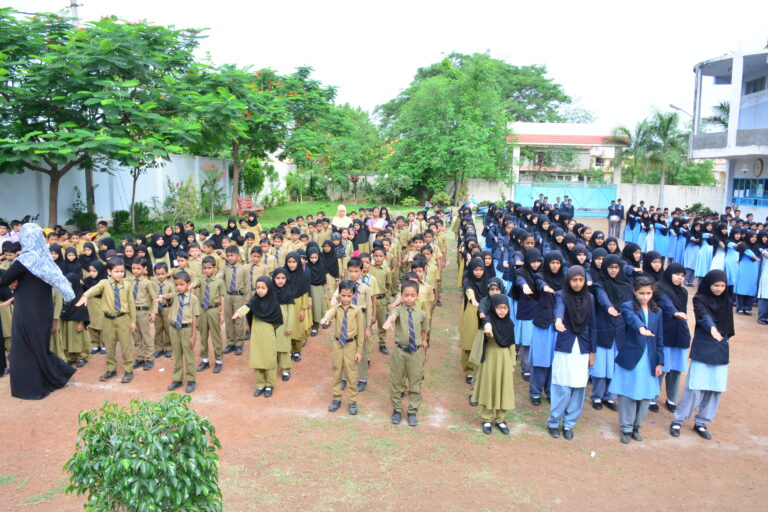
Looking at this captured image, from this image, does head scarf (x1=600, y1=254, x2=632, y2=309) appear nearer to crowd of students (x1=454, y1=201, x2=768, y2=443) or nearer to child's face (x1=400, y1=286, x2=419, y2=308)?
crowd of students (x1=454, y1=201, x2=768, y2=443)

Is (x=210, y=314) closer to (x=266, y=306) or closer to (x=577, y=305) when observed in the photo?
(x=266, y=306)

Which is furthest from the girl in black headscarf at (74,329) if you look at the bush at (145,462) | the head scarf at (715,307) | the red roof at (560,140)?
the red roof at (560,140)

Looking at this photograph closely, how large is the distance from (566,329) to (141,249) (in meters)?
5.90

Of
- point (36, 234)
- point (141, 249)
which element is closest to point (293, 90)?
point (141, 249)

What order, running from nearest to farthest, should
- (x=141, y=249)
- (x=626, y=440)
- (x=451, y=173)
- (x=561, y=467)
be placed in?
(x=561, y=467), (x=626, y=440), (x=141, y=249), (x=451, y=173)

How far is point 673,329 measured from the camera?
554 cm

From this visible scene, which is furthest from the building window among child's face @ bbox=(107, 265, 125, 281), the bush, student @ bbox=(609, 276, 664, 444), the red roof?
the bush

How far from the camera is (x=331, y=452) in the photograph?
4832 mm

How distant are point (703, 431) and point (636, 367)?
3.20 ft

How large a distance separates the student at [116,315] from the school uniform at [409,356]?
3202 millimetres

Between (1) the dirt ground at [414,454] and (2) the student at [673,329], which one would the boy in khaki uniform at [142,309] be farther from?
(2) the student at [673,329]

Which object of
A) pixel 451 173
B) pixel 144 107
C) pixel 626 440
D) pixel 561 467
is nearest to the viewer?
pixel 561 467

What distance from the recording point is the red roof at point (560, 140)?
27.5 meters

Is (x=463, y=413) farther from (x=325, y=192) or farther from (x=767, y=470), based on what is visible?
(x=325, y=192)
